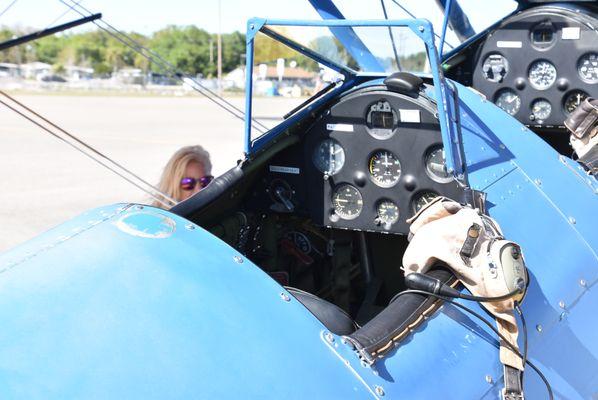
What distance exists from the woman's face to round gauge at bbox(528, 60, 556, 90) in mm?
2577

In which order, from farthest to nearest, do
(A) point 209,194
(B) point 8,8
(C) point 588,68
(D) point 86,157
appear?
(D) point 86,157, (C) point 588,68, (B) point 8,8, (A) point 209,194

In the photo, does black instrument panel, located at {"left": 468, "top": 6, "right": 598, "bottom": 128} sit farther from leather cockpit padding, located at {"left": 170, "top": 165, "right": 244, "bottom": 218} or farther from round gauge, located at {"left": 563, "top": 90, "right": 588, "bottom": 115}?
leather cockpit padding, located at {"left": 170, "top": 165, "right": 244, "bottom": 218}

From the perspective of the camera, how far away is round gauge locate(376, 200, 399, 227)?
3355 mm

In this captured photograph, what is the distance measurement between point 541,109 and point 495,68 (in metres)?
0.46

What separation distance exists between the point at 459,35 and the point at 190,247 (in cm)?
433

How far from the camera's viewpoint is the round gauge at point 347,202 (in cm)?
345

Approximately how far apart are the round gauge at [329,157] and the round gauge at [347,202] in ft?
0.33

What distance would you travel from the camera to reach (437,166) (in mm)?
3146

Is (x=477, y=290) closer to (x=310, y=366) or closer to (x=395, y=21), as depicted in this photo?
(x=310, y=366)

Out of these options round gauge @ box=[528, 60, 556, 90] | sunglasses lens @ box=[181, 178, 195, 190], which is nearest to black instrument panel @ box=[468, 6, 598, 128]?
round gauge @ box=[528, 60, 556, 90]

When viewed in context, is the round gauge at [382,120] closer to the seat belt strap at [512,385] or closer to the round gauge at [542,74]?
the seat belt strap at [512,385]

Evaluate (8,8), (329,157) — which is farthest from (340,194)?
(8,8)

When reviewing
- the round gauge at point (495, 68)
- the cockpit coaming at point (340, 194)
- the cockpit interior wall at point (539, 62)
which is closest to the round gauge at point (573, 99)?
the cockpit interior wall at point (539, 62)

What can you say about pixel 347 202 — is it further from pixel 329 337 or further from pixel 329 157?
pixel 329 337
